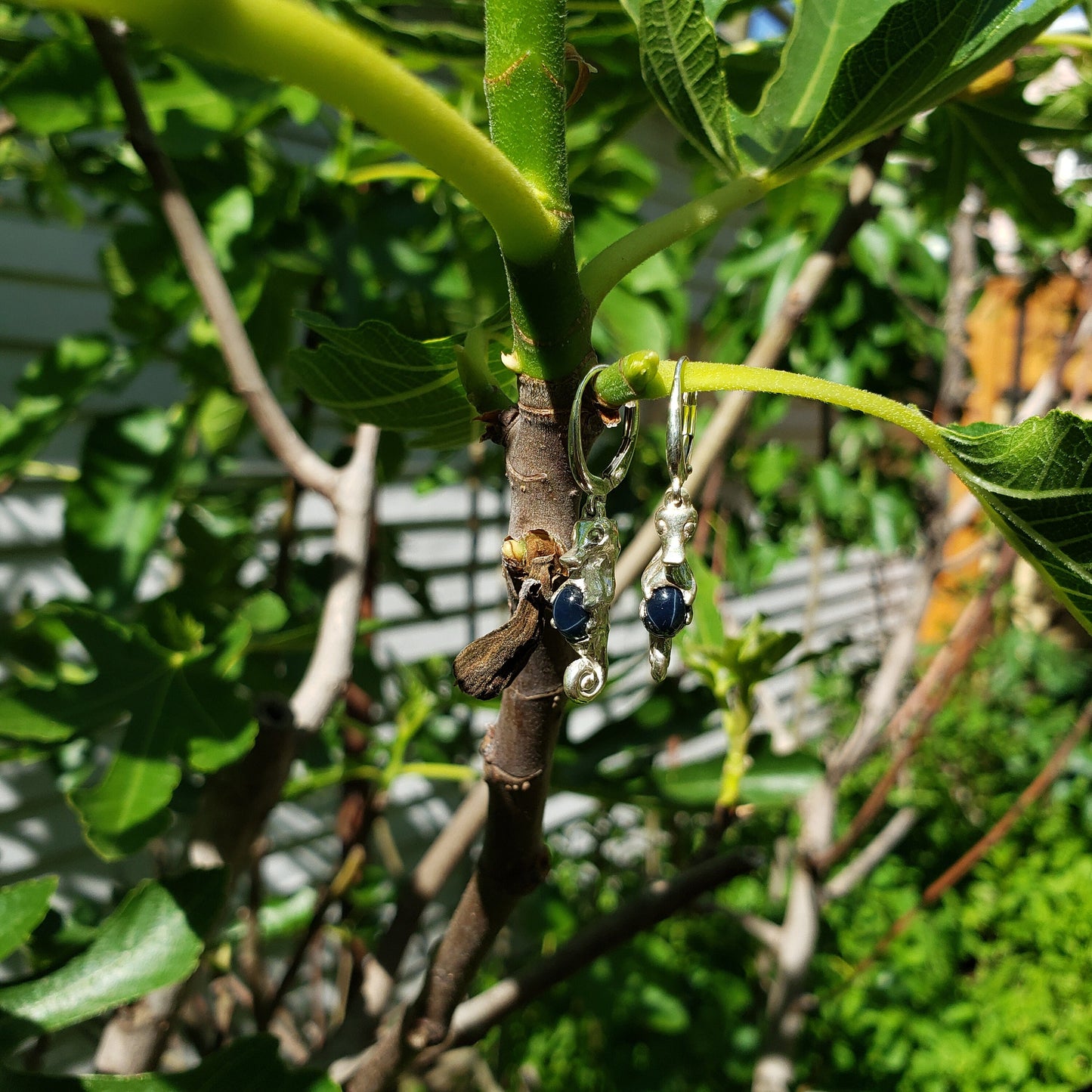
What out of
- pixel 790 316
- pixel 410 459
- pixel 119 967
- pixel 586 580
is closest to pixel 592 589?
pixel 586 580

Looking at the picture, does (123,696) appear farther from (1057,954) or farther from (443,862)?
(1057,954)

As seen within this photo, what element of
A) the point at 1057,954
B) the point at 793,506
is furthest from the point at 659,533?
the point at 1057,954

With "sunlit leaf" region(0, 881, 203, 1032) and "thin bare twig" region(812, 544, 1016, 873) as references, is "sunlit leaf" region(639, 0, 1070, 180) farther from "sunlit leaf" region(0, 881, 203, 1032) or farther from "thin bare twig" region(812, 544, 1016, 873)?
"thin bare twig" region(812, 544, 1016, 873)

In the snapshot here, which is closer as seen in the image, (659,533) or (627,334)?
(659,533)

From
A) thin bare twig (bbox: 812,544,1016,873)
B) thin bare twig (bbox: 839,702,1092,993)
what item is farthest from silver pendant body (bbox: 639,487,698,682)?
thin bare twig (bbox: 839,702,1092,993)

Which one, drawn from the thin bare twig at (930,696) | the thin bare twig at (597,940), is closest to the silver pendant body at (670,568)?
the thin bare twig at (597,940)
